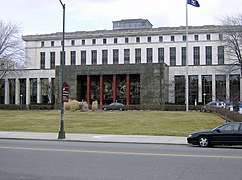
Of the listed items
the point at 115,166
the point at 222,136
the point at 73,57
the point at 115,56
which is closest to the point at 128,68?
the point at 115,56

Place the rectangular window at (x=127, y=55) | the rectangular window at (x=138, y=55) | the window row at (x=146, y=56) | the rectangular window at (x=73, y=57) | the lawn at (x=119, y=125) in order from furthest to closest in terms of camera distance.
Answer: the rectangular window at (x=73, y=57) → the rectangular window at (x=127, y=55) → the rectangular window at (x=138, y=55) → the window row at (x=146, y=56) → the lawn at (x=119, y=125)

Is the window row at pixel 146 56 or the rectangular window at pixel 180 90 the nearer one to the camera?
the rectangular window at pixel 180 90

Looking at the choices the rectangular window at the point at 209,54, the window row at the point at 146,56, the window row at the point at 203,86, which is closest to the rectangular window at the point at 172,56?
the window row at the point at 146,56

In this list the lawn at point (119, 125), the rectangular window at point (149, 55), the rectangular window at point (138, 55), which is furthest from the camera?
the rectangular window at point (138, 55)

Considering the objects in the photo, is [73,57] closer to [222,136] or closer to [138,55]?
[138,55]

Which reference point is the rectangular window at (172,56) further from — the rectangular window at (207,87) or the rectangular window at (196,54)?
the rectangular window at (207,87)

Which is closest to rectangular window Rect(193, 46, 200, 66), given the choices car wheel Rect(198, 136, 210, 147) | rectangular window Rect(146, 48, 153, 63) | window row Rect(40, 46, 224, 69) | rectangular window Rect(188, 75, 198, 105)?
window row Rect(40, 46, 224, 69)

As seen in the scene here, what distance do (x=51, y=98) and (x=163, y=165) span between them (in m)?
96.5

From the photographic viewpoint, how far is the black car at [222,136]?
61.8ft

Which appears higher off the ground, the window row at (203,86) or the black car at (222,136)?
the window row at (203,86)

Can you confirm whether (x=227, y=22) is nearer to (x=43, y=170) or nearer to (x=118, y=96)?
(x=118, y=96)

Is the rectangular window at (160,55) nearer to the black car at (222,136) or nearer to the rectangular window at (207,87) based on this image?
the rectangular window at (207,87)

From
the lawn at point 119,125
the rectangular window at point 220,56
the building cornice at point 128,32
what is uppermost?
the building cornice at point 128,32

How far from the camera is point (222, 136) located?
751 inches
